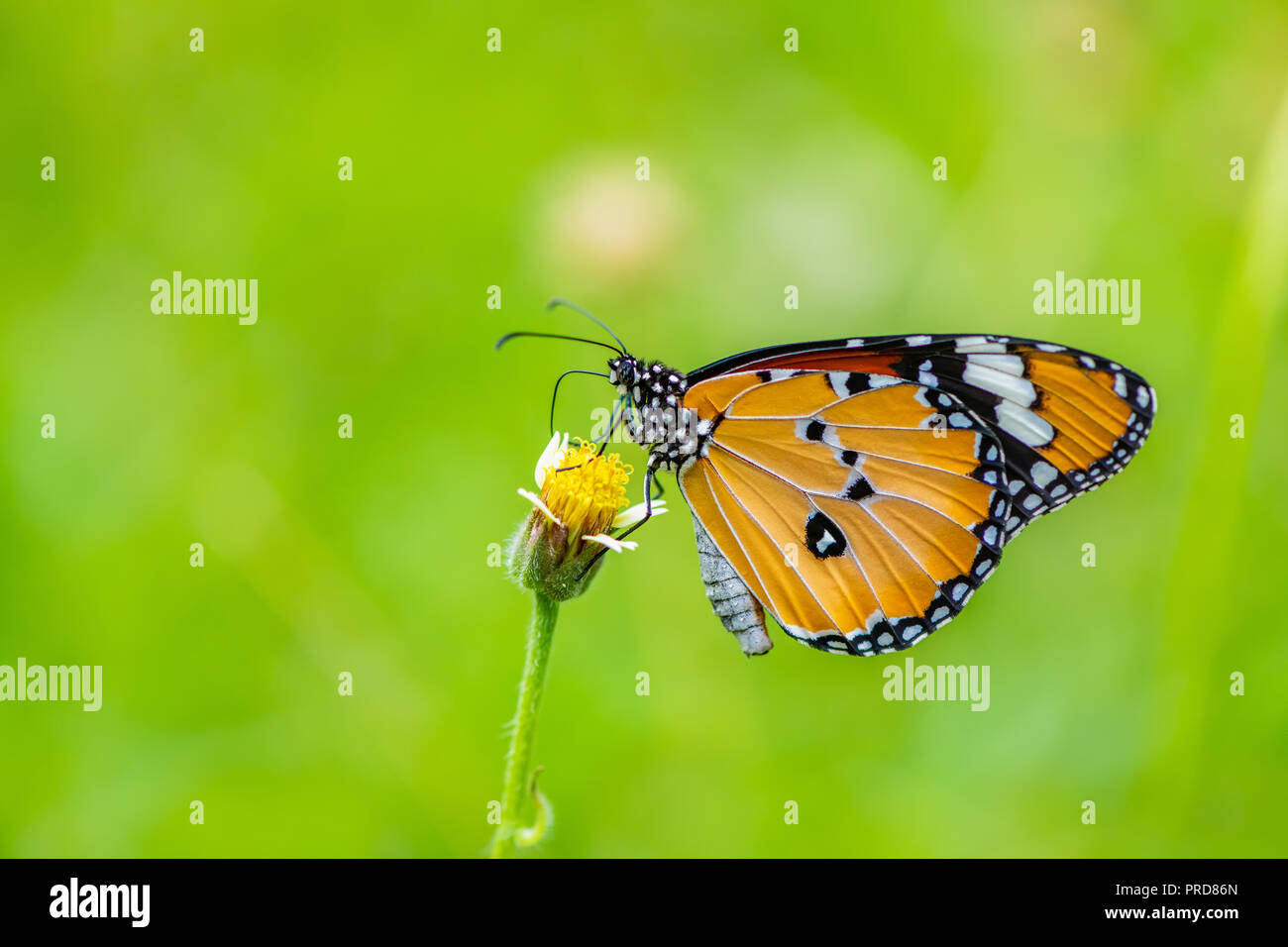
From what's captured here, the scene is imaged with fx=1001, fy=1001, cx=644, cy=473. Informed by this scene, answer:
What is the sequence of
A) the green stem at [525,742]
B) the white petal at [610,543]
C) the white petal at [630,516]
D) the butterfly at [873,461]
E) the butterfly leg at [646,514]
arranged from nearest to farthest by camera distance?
the green stem at [525,742] < the white petal at [610,543] < the butterfly leg at [646,514] < the white petal at [630,516] < the butterfly at [873,461]

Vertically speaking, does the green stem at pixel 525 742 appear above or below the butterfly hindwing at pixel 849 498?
below

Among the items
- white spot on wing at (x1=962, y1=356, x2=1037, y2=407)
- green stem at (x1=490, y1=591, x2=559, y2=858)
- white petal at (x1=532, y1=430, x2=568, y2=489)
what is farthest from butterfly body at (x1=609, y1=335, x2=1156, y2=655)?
green stem at (x1=490, y1=591, x2=559, y2=858)

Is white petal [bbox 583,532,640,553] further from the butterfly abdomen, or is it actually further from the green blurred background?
the green blurred background

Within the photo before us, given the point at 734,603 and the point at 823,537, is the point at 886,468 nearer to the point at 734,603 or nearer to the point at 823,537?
the point at 823,537

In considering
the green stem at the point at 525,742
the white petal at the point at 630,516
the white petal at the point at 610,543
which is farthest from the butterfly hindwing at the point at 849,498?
the green stem at the point at 525,742

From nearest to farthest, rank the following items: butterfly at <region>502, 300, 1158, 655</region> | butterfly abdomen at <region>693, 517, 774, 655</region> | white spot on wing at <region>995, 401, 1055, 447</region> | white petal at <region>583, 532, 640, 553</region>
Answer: white petal at <region>583, 532, 640, 553</region>
butterfly abdomen at <region>693, 517, 774, 655</region>
butterfly at <region>502, 300, 1158, 655</region>
white spot on wing at <region>995, 401, 1055, 447</region>

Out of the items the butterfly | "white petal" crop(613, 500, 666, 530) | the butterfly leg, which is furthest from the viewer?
the butterfly

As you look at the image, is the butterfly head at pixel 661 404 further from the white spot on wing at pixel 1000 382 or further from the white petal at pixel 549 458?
the white spot on wing at pixel 1000 382
